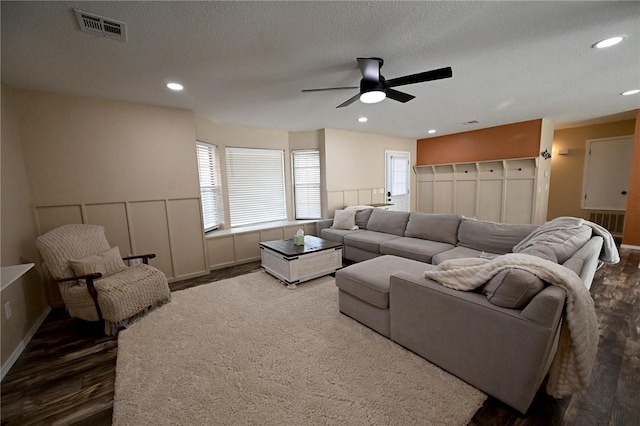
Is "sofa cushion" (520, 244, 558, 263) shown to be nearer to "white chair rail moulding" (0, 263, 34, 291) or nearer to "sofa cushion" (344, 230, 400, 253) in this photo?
"sofa cushion" (344, 230, 400, 253)

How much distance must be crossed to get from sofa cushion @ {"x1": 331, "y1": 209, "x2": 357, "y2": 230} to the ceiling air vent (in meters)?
3.74

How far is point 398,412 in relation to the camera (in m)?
1.47

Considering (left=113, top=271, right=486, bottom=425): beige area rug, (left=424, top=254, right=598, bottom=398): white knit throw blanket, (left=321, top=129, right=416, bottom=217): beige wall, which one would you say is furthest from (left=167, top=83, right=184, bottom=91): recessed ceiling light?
(left=424, top=254, right=598, bottom=398): white knit throw blanket

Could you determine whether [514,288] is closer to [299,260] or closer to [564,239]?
[564,239]

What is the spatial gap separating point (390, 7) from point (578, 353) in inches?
89.6

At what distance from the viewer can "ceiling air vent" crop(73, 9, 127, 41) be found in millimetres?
1568

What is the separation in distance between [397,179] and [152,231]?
216 inches

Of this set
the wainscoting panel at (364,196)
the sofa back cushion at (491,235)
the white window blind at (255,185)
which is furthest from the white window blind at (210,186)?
the sofa back cushion at (491,235)

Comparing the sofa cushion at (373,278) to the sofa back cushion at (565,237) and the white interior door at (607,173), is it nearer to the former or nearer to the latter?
the sofa back cushion at (565,237)

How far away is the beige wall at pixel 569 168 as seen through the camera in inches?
219

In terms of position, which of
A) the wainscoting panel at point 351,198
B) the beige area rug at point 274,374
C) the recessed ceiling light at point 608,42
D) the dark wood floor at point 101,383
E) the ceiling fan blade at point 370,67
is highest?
the recessed ceiling light at point 608,42

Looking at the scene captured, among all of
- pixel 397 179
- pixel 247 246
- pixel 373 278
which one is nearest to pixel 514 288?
pixel 373 278

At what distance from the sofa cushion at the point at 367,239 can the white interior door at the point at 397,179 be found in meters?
2.27

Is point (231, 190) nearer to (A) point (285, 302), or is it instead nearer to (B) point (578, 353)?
(A) point (285, 302)
